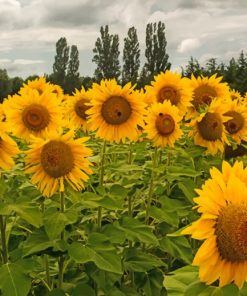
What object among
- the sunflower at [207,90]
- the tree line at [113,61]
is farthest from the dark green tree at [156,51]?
the sunflower at [207,90]

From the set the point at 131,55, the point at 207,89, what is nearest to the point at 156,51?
the point at 131,55

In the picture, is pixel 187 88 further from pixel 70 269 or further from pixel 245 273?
pixel 245 273

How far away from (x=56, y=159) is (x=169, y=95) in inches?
93.0

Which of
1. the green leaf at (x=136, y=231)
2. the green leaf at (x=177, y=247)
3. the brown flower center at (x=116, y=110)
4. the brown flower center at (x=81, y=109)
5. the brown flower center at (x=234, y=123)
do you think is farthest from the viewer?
the brown flower center at (x=81, y=109)

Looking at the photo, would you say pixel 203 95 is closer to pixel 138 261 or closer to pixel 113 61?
pixel 138 261

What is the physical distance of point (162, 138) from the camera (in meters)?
4.04

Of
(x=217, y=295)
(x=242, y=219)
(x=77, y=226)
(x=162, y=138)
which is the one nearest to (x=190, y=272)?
(x=217, y=295)

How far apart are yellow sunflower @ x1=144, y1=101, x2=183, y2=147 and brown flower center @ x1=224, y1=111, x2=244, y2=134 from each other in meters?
0.37

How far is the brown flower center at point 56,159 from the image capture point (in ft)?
9.10

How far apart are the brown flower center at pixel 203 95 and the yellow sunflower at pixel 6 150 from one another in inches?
100

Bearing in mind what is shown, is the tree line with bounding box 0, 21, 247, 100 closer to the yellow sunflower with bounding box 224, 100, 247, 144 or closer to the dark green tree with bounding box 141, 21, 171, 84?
the dark green tree with bounding box 141, 21, 171, 84

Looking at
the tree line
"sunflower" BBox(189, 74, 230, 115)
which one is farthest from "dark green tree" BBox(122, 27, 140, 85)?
"sunflower" BBox(189, 74, 230, 115)

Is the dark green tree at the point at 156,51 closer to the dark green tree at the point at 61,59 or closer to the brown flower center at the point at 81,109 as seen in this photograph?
the dark green tree at the point at 61,59

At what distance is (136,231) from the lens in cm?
301
